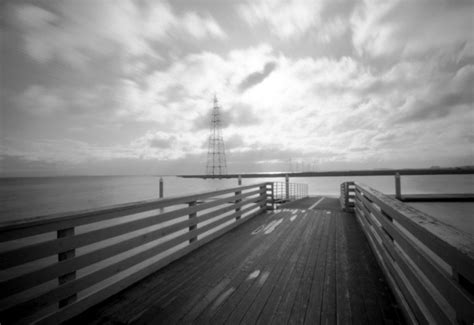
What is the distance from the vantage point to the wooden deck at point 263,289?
1.99 m

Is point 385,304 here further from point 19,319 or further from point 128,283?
point 19,319

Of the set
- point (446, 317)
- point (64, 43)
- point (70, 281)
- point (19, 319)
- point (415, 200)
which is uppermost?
point (64, 43)

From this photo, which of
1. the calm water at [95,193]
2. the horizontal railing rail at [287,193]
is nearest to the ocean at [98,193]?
the calm water at [95,193]

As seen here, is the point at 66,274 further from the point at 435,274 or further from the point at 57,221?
the point at 435,274

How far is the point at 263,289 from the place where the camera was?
245 centimetres

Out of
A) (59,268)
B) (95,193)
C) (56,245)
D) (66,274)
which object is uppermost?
(56,245)

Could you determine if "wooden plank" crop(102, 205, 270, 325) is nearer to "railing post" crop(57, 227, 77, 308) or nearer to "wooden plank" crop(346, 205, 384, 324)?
"railing post" crop(57, 227, 77, 308)

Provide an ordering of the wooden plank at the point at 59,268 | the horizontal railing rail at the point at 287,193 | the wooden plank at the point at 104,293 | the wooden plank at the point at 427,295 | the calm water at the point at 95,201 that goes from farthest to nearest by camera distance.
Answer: the horizontal railing rail at the point at 287,193
the calm water at the point at 95,201
the wooden plank at the point at 104,293
the wooden plank at the point at 59,268
the wooden plank at the point at 427,295

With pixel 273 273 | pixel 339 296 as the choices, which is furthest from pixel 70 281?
pixel 339 296

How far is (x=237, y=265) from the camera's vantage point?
3.12 meters

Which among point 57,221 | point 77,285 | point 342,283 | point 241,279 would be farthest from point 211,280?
point 57,221

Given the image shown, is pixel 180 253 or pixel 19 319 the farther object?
pixel 180 253

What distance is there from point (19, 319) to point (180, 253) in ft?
6.47

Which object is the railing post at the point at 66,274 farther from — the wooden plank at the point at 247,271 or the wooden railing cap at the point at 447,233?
the wooden railing cap at the point at 447,233
